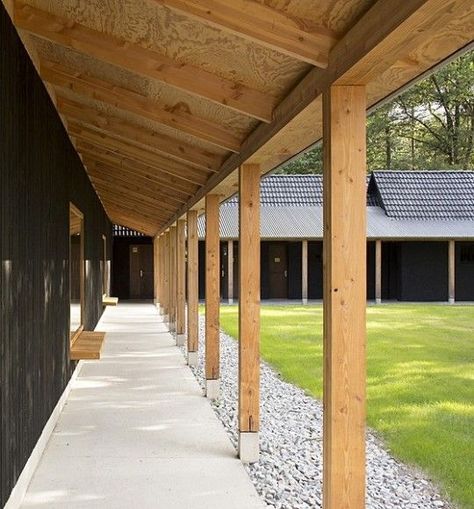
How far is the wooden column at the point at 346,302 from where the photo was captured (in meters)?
2.76

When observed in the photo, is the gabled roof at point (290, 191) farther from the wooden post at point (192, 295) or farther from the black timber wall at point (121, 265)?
the wooden post at point (192, 295)

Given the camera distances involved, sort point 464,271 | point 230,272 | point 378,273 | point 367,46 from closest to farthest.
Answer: point 367,46
point 230,272
point 378,273
point 464,271

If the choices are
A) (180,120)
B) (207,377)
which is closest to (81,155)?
(207,377)

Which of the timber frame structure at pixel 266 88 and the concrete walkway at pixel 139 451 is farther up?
the timber frame structure at pixel 266 88

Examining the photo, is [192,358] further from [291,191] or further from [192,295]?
[291,191]

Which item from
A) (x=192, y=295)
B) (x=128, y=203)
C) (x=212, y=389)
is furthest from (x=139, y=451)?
(x=128, y=203)

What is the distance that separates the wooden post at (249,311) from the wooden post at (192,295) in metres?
4.11

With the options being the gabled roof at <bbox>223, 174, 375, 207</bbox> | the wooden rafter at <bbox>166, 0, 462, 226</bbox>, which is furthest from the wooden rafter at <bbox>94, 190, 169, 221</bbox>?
the gabled roof at <bbox>223, 174, 375, 207</bbox>

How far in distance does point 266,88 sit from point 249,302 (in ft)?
6.39

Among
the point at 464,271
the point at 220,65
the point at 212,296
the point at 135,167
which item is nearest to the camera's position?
the point at 220,65

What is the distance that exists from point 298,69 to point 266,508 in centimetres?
241

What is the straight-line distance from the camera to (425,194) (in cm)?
2397

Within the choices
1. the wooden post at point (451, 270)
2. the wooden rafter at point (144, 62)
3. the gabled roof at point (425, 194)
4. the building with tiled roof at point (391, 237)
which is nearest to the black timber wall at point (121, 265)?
the building with tiled roof at point (391, 237)

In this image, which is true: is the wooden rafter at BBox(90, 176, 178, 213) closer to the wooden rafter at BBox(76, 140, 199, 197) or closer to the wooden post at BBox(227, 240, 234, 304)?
the wooden rafter at BBox(76, 140, 199, 197)
